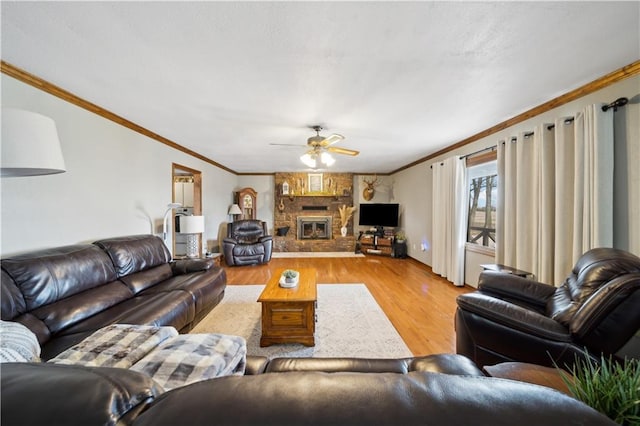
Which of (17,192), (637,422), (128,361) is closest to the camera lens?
(637,422)

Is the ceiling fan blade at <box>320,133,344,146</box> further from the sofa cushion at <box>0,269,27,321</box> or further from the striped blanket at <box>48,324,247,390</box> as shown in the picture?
the sofa cushion at <box>0,269,27,321</box>

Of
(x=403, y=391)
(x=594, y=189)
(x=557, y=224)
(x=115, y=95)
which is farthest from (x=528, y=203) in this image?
(x=115, y=95)

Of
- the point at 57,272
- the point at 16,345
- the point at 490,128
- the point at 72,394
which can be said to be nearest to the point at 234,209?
the point at 57,272

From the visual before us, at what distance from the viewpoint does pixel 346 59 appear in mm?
1594

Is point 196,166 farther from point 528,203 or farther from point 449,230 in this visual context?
point 528,203

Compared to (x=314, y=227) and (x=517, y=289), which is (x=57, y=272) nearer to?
(x=517, y=289)

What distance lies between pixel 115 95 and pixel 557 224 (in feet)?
14.6

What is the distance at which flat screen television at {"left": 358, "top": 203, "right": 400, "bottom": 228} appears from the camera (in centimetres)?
614

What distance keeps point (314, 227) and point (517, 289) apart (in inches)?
208

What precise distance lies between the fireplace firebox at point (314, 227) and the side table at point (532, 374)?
19.1 ft

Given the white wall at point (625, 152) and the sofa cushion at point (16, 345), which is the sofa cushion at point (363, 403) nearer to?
the sofa cushion at point (16, 345)

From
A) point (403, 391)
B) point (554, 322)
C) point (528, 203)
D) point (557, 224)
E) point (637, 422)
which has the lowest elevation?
point (554, 322)

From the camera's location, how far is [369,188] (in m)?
6.63

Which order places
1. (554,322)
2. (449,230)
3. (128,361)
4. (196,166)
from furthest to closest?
(196,166) → (449,230) → (554,322) → (128,361)
